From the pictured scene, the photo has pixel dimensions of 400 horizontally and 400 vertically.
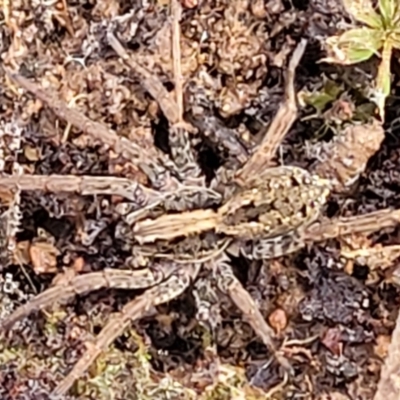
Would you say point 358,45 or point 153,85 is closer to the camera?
point 358,45

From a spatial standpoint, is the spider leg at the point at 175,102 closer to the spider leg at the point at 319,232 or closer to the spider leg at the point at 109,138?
the spider leg at the point at 109,138

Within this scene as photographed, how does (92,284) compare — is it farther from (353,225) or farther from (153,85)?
(353,225)

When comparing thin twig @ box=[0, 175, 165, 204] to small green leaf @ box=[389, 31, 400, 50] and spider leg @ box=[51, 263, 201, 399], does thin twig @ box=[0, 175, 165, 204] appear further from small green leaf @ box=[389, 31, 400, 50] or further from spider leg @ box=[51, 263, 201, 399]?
small green leaf @ box=[389, 31, 400, 50]

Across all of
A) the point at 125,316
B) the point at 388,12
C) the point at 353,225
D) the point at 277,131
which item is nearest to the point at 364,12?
the point at 388,12

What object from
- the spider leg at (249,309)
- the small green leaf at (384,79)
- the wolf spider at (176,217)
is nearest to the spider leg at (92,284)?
→ the wolf spider at (176,217)

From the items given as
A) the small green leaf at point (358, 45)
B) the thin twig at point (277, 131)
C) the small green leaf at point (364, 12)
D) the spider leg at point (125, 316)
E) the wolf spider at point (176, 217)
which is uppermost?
the small green leaf at point (364, 12)

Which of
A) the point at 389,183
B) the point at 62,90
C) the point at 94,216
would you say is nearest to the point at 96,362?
the point at 94,216

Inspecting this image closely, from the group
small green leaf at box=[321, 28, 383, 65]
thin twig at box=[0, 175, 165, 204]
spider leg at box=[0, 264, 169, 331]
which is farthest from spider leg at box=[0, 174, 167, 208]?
small green leaf at box=[321, 28, 383, 65]

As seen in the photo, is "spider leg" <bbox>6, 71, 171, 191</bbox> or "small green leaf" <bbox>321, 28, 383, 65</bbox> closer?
"small green leaf" <bbox>321, 28, 383, 65</bbox>
